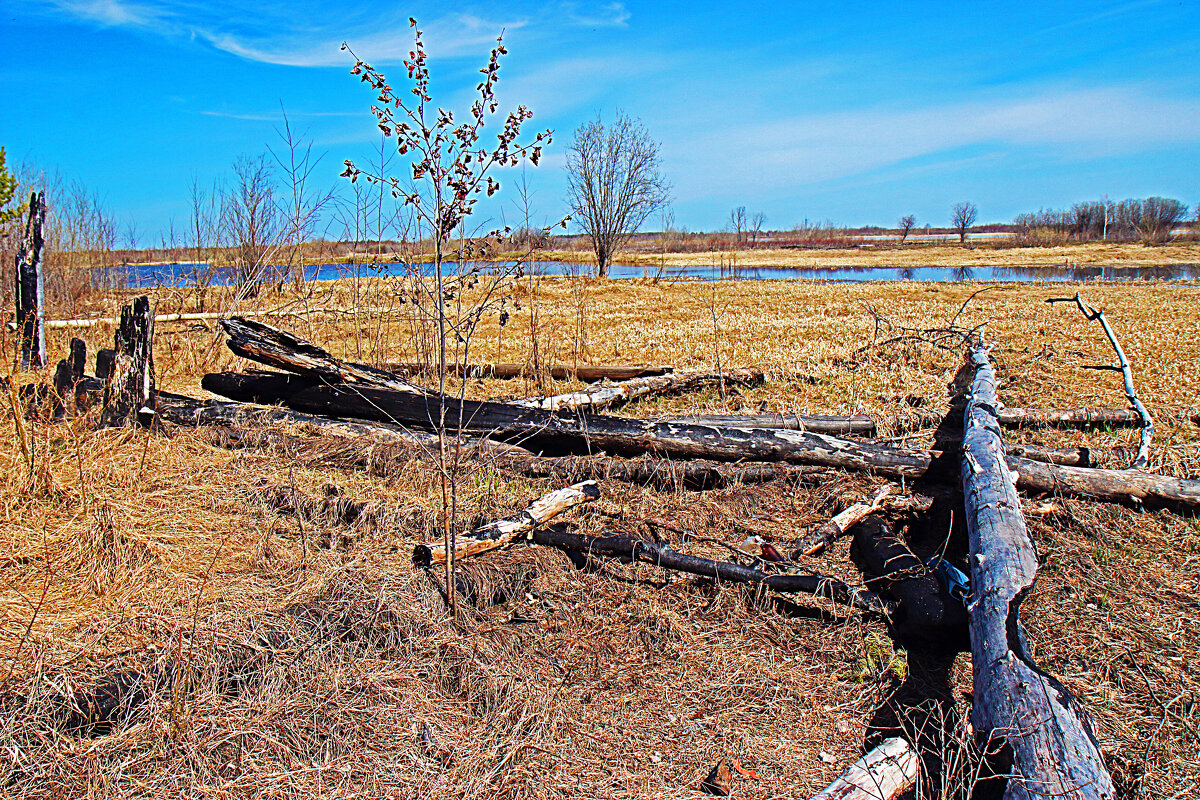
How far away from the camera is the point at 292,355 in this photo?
549cm

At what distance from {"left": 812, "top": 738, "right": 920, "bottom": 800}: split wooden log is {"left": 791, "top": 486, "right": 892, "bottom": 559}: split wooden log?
163 centimetres

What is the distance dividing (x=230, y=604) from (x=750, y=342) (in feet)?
29.0

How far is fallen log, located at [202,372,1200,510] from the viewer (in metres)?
4.41

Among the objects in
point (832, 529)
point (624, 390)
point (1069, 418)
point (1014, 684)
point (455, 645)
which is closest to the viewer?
point (1014, 684)

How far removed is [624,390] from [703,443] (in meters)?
2.16

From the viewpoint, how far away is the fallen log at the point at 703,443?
4.41 metres

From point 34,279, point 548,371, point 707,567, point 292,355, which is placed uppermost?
point 34,279

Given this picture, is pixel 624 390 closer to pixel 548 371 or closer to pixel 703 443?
pixel 548 371

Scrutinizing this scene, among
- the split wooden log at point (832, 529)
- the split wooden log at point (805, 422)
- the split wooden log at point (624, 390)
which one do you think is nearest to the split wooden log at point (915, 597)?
the split wooden log at point (832, 529)

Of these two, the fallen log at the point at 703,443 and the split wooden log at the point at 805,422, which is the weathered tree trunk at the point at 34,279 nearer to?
the fallen log at the point at 703,443

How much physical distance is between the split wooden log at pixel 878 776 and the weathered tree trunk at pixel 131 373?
5456mm

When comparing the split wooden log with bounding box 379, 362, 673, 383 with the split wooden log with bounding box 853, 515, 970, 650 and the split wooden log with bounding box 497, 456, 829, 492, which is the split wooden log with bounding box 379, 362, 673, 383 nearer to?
the split wooden log with bounding box 497, 456, 829, 492

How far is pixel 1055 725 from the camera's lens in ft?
6.82

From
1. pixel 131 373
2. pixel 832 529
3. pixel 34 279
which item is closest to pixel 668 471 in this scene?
pixel 832 529
